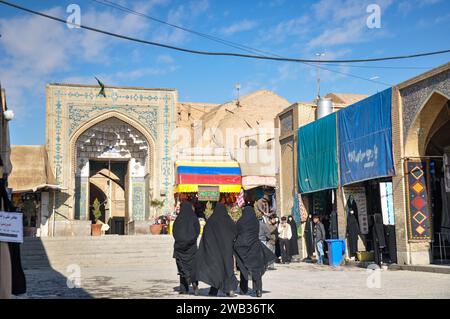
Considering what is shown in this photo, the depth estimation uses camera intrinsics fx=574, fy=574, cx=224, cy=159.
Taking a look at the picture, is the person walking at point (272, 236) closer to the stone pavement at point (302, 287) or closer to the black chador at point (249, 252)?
the stone pavement at point (302, 287)

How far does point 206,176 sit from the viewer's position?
24094mm

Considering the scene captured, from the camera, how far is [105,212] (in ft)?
103

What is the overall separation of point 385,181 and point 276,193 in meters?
6.44

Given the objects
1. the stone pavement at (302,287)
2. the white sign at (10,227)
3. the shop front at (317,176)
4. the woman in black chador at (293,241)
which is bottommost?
the stone pavement at (302,287)

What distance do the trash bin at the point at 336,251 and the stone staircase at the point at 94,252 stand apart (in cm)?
526

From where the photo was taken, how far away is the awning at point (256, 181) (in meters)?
22.5

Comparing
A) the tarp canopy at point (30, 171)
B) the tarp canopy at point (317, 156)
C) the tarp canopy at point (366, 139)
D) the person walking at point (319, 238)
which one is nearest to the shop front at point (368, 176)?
the tarp canopy at point (366, 139)

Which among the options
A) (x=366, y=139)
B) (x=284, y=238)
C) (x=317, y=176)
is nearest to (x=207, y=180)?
(x=317, y=176)

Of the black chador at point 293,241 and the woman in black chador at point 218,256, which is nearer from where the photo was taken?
the woman in black chador at point 218,256

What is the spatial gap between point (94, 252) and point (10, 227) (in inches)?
497

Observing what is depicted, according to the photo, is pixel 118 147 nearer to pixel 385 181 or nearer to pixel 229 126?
pixel 229 126

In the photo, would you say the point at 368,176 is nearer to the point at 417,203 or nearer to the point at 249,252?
the point at 417,203

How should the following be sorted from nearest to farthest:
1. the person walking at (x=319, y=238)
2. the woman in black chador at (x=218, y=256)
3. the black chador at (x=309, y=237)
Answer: the woman in black chador at (x=218, y=256)
the person walking at (x=319, y=238)
the black chador at (x=309, y=237)
